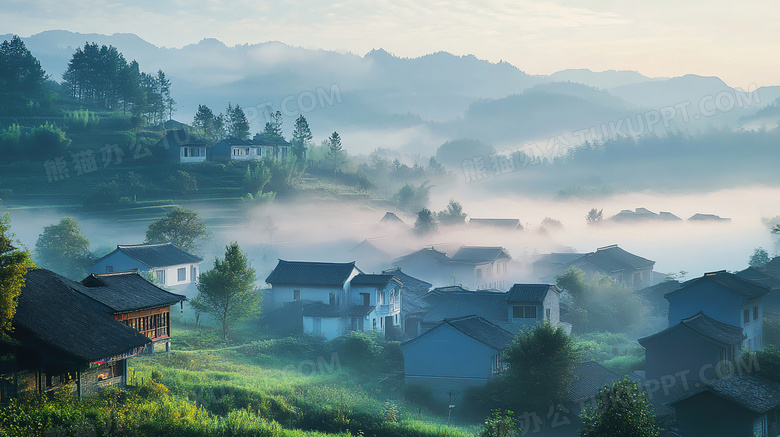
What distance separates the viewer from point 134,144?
313 ft

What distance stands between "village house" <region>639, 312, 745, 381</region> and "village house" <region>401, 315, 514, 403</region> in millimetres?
8568

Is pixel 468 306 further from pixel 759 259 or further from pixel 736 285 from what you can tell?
pixel 759 259

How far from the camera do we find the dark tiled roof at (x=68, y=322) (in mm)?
27045

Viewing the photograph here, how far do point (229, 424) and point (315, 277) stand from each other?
27.3 m

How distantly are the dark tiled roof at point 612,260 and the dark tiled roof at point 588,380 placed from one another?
1385 inches

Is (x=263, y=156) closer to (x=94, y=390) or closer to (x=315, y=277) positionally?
(x=315, y=277)

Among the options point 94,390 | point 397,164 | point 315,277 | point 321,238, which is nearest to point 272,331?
point 315,277

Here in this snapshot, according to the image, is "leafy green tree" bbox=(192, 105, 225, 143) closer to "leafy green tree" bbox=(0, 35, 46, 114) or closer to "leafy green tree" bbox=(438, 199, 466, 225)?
"leafy green tree" bbox=(0, 35, 46, 114)


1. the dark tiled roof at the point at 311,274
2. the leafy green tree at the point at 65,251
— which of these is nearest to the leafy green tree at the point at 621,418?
the dark tiled roof at the point at 311,274

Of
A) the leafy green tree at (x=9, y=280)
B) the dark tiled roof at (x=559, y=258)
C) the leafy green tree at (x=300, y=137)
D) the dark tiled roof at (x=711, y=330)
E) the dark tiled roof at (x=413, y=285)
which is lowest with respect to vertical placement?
the dark tiled roof at (x=711, y=330)

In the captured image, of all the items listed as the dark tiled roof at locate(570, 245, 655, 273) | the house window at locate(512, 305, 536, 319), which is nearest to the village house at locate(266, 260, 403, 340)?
the house window at locate(512, 305, 536, 319)

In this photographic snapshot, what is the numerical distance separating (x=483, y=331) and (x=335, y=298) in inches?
567

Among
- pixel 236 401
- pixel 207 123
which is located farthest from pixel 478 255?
pixel 207 123

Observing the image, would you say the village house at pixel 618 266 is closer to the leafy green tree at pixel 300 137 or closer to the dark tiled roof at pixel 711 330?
the dark tiled roof at pixel 711 330
